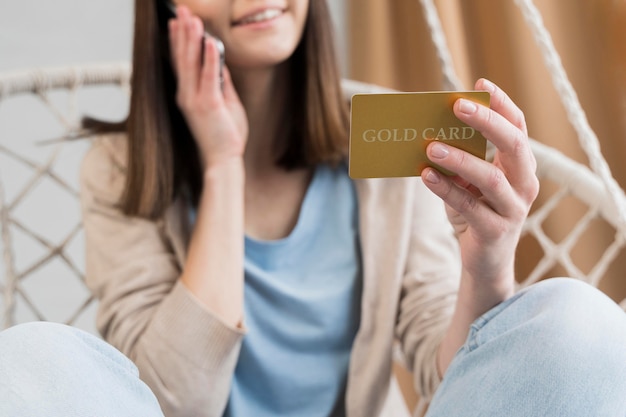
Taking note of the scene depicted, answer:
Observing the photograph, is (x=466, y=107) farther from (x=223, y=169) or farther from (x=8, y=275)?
(x=8, y=275)

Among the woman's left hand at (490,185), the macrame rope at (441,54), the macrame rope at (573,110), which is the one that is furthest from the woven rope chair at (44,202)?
the woman's left hand at (490,185)

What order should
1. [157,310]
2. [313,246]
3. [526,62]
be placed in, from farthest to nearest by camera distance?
[526,62]
[313,246]
[157,310]

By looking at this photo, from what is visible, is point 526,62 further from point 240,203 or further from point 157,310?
point 157,310

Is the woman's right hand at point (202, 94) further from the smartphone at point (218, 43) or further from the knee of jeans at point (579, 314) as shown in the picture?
the knee of jeans at point (579, 314)

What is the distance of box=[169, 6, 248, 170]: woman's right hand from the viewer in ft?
3.10

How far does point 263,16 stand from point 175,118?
0.71ft

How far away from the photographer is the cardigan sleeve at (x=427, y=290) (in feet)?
2.88

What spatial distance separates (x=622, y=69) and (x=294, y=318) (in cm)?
65

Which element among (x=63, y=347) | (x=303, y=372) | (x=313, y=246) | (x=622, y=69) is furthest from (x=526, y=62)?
(x=63, y=347)

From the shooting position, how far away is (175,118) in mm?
1059

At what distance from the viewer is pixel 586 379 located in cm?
57

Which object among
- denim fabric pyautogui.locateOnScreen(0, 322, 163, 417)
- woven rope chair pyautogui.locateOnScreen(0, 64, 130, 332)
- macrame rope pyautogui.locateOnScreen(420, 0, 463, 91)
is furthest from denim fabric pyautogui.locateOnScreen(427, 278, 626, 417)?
woven rope chair pyautogui.locateOnScreen(0, 64, 130, 332)

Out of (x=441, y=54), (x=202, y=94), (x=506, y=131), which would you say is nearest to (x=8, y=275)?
(x=202, y=94)

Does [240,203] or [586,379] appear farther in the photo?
[240,203]
